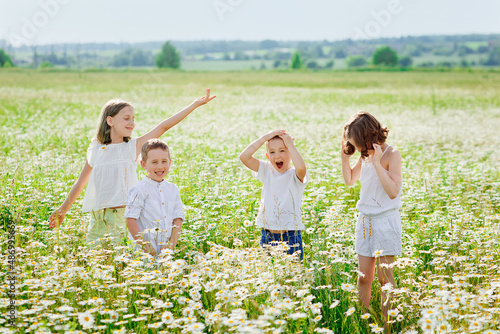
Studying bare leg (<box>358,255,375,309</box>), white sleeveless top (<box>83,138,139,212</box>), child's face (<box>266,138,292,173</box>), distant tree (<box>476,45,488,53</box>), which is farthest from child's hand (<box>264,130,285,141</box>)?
distant tree (<box>476,45,488,53</box>)

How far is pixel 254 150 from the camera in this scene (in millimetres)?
4879

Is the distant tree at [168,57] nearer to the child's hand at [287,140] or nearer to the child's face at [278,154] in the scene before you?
the child's face at [278,154]

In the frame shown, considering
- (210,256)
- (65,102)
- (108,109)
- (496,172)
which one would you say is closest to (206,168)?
(108,109)

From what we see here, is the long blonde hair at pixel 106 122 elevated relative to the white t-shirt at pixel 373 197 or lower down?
elevated

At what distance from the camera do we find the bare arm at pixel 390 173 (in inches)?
159

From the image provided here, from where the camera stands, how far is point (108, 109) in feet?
17.3

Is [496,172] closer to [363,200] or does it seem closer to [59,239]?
[363,200]

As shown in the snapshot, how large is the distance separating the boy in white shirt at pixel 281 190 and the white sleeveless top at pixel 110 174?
1280 millimetres

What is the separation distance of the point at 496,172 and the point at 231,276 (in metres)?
7.91

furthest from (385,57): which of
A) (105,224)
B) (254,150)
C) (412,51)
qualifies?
(105,224)

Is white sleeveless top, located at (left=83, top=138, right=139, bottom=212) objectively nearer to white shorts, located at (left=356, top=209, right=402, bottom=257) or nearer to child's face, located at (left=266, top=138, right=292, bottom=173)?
child's face, located at (left=266, top=138, right=292, bottom=173)

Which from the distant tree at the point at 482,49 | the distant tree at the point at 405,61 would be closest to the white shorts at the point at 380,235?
the distant tree at the point at 405,61

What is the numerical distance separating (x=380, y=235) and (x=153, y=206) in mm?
2121

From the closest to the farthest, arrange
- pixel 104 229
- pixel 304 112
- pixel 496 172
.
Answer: pixel 104 229, pixel 496 172, pixel 304 112
